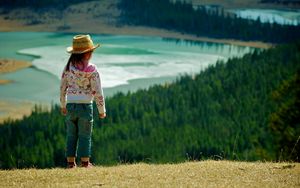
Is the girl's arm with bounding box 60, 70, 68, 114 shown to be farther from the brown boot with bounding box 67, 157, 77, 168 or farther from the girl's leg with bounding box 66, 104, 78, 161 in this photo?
the brown boot with bounding box 67, 157, 77, 168

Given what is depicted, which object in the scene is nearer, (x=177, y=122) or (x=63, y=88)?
(x=63, y=88)

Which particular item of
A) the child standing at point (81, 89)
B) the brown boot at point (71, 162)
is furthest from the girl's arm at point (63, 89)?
the brown boot at point (71, 162)

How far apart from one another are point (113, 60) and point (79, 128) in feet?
391

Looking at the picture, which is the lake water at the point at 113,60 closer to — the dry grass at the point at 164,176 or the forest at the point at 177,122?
the forest at the point at 177,122

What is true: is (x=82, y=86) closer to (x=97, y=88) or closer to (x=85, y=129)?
(x=97, y=88)

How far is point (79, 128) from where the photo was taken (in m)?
11.5

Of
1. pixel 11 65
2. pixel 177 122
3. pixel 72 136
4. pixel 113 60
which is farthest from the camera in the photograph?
pixel 113 60

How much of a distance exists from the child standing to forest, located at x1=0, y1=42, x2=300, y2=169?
164ft

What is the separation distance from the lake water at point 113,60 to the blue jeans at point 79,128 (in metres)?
93.3

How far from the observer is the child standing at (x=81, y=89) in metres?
11.3

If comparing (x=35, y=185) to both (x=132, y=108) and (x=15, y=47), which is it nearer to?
(x=132, y=108)

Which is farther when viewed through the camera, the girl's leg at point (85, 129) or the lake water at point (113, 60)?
the lake water at point (113, 60)

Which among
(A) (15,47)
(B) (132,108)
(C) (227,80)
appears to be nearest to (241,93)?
(C) (227,80)

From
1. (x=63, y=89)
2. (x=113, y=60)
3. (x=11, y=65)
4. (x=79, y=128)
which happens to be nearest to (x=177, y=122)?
(x=113, y=60)
